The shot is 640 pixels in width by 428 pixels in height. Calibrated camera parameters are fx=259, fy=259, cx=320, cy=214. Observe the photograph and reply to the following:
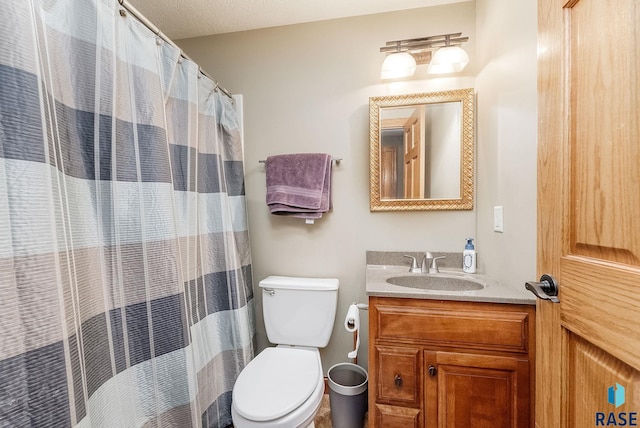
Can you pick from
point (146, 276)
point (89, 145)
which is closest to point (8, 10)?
point (89, 145)

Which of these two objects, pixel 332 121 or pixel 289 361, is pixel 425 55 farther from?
pixel 289 361

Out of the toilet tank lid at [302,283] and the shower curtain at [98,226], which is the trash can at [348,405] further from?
the shower curtain at [98,226]

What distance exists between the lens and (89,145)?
0.81 m

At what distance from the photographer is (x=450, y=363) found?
104 centimetres

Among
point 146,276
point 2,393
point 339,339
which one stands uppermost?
point 146,276

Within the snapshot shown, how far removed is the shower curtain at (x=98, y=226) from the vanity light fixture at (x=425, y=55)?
1.07 m

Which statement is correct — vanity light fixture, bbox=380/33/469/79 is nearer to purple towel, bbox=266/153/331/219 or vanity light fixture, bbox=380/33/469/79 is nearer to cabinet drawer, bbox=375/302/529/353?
purple towel, bbox=266/153/331/219

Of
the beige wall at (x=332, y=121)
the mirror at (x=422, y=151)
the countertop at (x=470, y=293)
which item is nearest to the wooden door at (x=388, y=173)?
the mirror at (x=422, y=151)

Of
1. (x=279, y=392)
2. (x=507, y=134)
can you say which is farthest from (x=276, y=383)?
(x=507, y=134)

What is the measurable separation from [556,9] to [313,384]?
1473mm

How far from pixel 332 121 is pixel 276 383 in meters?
1.47

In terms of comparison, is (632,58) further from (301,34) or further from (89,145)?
(301,34)

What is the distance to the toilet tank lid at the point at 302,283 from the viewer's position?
1.51m

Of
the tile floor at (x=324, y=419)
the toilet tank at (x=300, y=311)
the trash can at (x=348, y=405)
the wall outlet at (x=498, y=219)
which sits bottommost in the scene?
the tile floor at (x=324, y=419)
